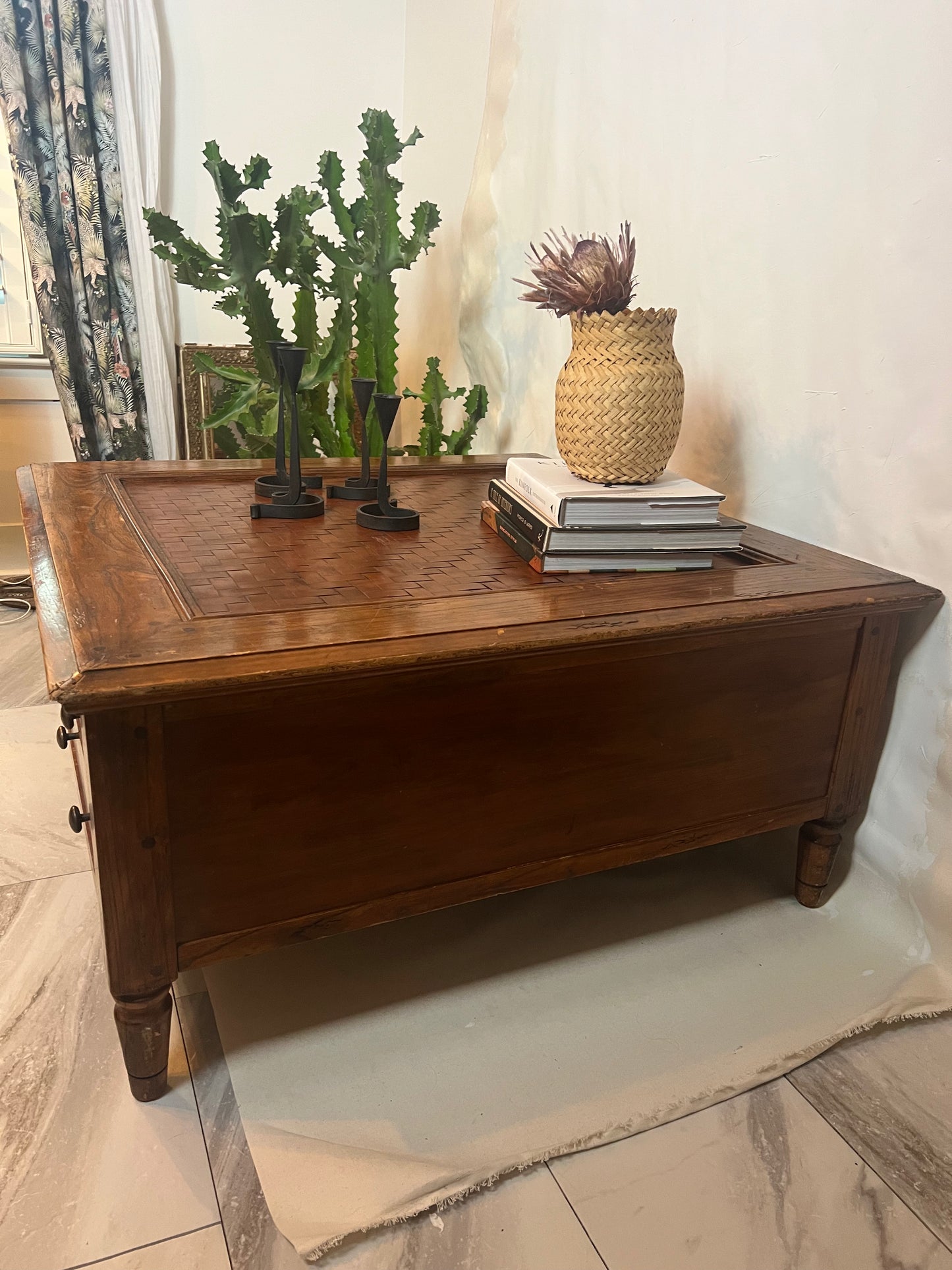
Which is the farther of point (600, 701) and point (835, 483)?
point (835, 483)

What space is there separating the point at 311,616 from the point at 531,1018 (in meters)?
0.56

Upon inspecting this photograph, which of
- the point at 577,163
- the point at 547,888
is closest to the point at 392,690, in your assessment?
the point at 547,888

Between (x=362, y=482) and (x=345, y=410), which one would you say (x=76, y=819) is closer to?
(x=362, y=482)

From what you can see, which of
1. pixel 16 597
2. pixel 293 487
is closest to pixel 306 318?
pixel 293 487

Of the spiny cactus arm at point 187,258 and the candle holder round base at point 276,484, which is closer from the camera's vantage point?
the candle holder round base at point 276,484

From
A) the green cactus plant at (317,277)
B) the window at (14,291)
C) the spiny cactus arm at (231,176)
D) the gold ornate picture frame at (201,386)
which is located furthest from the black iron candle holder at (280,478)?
the window at (14,291)

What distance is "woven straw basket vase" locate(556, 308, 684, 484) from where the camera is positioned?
1.07 m

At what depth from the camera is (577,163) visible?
1.72 m

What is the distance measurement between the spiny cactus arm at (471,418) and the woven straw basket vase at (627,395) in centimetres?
92

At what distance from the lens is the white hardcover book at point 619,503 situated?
3.35 feet

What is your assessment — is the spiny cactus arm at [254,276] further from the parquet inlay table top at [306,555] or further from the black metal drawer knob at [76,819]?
the black metal drawer knob at [76,819]

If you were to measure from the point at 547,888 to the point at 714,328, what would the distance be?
0.89 metres

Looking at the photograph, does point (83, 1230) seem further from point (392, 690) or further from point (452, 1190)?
point (392, 690)

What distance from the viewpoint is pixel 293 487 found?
1.23m
